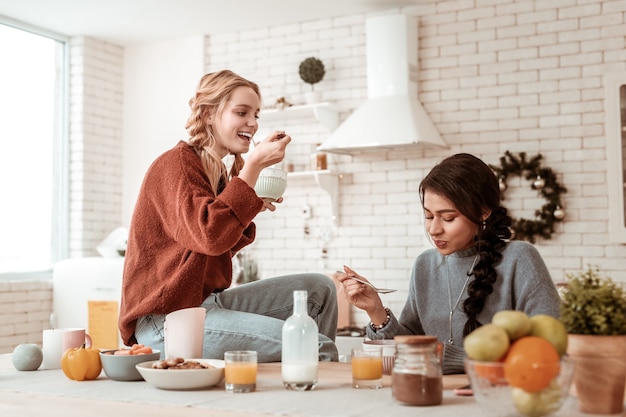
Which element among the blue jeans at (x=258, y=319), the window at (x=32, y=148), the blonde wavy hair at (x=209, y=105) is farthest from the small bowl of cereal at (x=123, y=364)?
the window at (x=32, y=148)

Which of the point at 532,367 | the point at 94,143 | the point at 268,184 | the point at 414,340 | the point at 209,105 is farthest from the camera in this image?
the point at 94,143

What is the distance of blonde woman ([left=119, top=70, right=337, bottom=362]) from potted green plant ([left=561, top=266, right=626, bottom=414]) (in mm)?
1111

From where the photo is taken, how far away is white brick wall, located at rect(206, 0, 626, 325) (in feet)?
16.1

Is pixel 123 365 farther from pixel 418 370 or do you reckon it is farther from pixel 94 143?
pixel 94 143

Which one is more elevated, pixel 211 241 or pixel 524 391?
pixel 211 241

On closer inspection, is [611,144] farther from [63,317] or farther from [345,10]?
[63,317]

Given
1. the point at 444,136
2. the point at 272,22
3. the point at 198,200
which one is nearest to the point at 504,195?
the point at 444,136

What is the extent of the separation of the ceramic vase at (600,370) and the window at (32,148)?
16.1ft

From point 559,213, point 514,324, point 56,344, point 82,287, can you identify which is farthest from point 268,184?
point 82,287

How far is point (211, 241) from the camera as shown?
243cm

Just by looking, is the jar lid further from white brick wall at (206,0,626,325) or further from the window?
the window

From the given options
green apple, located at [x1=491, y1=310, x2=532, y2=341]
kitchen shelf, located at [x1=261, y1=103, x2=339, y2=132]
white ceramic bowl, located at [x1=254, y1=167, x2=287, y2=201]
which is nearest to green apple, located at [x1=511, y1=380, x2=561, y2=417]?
green apple, located at [x1=491, y1=310, x2=532, y2=341]

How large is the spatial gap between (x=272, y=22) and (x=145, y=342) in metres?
3.75

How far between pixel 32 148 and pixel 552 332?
521cm
